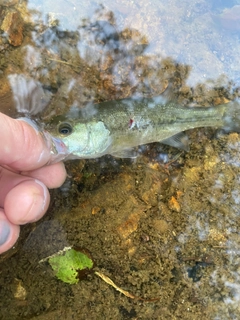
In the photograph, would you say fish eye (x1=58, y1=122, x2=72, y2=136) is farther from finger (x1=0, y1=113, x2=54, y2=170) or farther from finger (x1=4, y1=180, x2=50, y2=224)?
finger (x1=4, y1=180, x2=50, y2=224)

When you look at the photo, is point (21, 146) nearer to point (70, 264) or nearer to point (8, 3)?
point (70, 264)

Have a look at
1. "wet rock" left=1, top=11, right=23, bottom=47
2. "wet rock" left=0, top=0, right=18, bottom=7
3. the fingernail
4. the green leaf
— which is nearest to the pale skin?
the fingernail

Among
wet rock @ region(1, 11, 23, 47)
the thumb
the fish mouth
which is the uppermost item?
wet rock @ region(1, 11, 23, 47)

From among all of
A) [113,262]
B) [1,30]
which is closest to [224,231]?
[113,262]

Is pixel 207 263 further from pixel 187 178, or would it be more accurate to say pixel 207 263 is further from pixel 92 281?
pixel 92 281

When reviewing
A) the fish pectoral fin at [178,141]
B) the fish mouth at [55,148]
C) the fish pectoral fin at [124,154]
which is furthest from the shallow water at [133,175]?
the fish mouth at [55,148]

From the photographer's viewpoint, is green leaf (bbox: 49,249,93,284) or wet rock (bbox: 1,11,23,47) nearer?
green leaf (bbox: 49,249,93,284)

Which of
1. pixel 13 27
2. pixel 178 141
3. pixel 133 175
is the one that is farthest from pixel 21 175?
pixel 13 27
